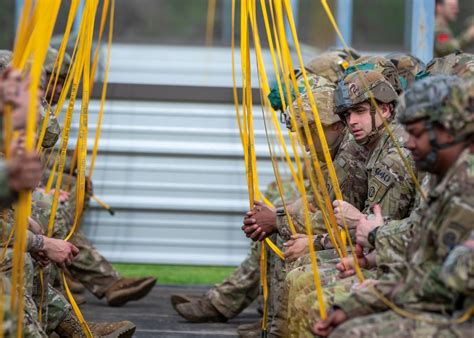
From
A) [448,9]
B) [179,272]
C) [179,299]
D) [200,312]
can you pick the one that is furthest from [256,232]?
[448,9]

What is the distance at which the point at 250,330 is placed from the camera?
7750mm

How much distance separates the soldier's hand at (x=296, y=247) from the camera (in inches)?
259

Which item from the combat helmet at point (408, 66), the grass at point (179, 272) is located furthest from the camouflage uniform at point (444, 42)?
the combat helmet at point (408, 66)

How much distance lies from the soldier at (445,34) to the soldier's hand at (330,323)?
6.48 meters

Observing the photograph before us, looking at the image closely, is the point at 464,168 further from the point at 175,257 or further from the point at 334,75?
the point at 175,257

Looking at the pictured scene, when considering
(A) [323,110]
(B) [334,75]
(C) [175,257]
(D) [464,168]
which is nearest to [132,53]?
(C) [175,257]

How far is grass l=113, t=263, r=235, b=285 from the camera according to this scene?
10.3 m

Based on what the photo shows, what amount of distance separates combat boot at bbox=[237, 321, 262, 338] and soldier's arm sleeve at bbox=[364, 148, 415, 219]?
1.59 meters

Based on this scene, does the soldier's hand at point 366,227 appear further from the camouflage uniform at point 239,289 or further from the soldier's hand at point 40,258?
the camouflage uniform at point 239,289

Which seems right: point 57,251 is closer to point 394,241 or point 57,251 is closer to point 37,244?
point 37,244

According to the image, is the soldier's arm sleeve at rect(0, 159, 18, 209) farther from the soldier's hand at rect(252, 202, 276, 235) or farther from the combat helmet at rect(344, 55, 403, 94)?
the combat helmet at rect(344, 55, 403, 94)

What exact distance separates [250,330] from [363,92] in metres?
2.01

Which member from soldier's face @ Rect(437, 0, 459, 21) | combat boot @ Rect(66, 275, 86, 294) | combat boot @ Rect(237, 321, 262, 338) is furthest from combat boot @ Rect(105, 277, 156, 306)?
soldier's face @ Rect(437, 0, 459, 21)

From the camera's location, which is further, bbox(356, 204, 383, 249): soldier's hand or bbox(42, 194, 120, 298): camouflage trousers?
bbox(42, 194, 120, 298): camouflage trousers
